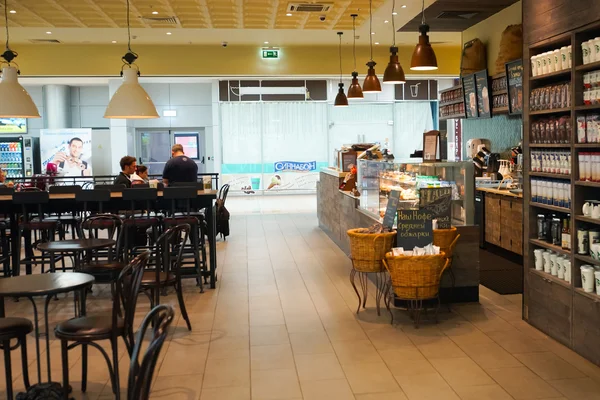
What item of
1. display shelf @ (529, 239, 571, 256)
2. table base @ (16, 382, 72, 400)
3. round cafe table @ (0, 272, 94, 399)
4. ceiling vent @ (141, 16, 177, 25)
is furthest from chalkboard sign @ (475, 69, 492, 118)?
table base @ (16, 382, 72, 400)

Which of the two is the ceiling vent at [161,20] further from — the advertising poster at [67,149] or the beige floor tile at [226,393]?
the beige floor tile at [226,393]

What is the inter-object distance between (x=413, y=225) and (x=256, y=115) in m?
12.0

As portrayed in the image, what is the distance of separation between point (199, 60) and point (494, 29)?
20.1ft

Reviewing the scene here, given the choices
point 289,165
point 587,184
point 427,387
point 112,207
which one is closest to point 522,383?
point 427,387

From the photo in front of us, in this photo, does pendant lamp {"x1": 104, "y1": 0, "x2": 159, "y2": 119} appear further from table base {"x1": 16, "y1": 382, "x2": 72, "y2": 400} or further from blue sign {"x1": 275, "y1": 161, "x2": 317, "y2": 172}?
blue sign {"x1": 275, "y1": 161, "x2": 317, "y2": 172}

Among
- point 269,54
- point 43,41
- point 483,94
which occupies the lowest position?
point 483,94

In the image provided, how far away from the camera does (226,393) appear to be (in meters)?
3.98

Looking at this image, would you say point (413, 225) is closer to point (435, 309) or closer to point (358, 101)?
point (435, 309)

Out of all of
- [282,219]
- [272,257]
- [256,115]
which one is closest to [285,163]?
[256,115]

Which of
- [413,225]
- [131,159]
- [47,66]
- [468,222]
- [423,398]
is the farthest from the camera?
[47,66]

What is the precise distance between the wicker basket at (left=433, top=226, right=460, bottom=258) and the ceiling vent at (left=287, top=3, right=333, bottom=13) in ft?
18.4

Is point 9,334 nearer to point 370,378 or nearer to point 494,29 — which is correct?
point 370,378

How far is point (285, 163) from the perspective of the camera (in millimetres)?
17469

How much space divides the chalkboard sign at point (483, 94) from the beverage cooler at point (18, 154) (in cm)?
1201
